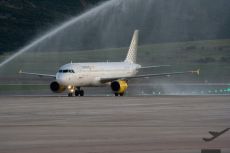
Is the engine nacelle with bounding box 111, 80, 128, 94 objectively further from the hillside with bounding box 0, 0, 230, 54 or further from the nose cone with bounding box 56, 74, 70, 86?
the hillside with bounding box 0, 0, 230, 54

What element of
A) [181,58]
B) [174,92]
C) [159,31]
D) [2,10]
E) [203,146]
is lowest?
[203,146]

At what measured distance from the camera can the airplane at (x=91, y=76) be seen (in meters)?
71.6

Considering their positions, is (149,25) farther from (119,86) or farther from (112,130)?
(112,130)

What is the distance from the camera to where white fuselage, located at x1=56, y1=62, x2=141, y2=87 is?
71406 mm

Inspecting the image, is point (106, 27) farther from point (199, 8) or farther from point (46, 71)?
point (46, 71)

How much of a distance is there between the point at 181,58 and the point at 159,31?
25816mm

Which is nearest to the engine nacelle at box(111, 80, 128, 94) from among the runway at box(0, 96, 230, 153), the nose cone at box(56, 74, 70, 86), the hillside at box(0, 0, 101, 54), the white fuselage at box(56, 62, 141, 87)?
the white fuselage at box(56, 62, 141, 87)

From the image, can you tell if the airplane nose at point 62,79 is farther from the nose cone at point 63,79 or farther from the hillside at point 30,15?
the hillside at point 30,15

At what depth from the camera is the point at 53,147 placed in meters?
24.0

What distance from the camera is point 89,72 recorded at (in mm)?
73625

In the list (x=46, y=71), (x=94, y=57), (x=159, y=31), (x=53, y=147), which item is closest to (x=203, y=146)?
(x=53, y=147)

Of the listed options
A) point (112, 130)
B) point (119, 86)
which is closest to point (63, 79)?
point (119, 86)

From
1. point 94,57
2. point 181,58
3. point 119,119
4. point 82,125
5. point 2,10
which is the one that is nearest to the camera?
point 82,125

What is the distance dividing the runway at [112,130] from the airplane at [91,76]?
28564 millimetres
